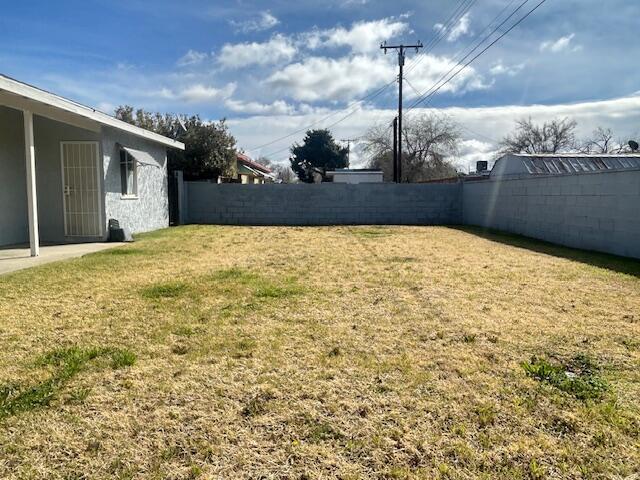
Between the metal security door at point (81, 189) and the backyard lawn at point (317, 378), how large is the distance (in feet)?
15.2

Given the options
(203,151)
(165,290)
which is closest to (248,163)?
(203,151)

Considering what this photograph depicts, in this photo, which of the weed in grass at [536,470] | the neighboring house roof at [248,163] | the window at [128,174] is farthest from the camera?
the neighboring house roof at [248,163]

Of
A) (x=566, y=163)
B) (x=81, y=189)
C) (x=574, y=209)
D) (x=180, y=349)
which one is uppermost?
Result: (x=566, y=163)

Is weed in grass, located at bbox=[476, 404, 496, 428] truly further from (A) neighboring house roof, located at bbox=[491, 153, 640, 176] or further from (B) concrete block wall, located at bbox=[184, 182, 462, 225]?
(B) concrete block wall, located at bbox=[184, 182, 462, 225]

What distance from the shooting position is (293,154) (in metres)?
45.2

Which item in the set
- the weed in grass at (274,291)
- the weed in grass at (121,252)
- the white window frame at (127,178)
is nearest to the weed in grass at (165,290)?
the weed in grass at (274,291)

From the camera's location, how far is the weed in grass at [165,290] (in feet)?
17.5

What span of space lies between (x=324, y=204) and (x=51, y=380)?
50.9 ft

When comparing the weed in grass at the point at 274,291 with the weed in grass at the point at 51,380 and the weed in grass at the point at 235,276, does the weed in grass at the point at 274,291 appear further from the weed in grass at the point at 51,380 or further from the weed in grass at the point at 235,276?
the weed in grass at the point at 51,380

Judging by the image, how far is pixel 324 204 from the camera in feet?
59.7

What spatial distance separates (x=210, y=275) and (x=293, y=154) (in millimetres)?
39674

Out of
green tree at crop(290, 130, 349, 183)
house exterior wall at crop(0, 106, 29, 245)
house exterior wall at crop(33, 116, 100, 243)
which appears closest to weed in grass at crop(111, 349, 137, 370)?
house exterior wall at crop(0, 106, 29, 245)

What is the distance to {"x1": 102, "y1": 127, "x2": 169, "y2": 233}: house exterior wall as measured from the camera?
10984mm

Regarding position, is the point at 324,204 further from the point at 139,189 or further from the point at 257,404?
the point at 257,404
